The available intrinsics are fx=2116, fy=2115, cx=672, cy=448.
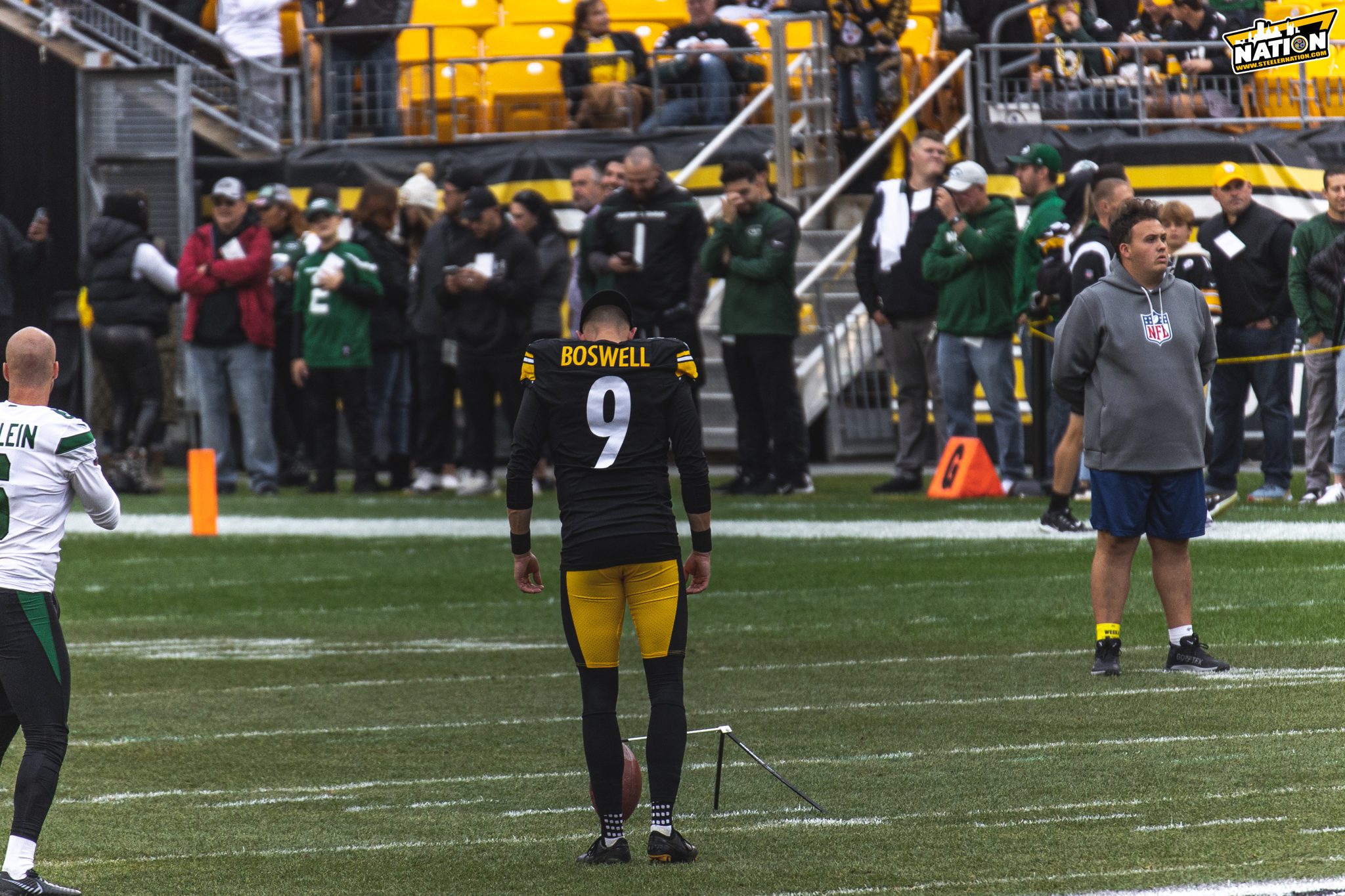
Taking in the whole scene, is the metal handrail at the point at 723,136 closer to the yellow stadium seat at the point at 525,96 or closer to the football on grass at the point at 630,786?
the yellow stadium seat at the point at 525,96

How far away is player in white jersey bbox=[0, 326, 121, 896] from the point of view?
20.3ft

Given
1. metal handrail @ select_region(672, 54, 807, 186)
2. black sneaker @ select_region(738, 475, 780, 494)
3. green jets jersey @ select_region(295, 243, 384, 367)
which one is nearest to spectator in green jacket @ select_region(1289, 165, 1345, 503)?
black sneaker @ select_region(738, 475, 780, 494)

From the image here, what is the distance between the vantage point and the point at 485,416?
17594 millimetres

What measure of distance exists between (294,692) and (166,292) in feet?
31.6

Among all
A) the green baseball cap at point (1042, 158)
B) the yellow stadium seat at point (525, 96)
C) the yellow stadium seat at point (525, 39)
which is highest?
the yellow stadium seat at point (525, 39)

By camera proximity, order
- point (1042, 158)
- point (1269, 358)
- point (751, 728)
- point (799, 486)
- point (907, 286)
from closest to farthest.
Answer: point (751, 728) → point (1269, 358) → point (1042, 158) → point (907, 286) → point (799, 486)

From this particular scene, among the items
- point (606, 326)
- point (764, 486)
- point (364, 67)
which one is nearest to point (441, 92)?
point (364, 67)

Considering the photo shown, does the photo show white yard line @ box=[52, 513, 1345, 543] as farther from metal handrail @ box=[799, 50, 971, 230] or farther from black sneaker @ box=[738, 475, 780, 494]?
metal handrail @ box=[799, 50, 971, 230]

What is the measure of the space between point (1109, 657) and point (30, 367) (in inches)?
192

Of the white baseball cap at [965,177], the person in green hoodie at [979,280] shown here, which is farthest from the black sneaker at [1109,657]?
the white baseball cap at [965,177]

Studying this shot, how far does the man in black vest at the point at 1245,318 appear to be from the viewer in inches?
579

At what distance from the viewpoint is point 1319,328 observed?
1435cm

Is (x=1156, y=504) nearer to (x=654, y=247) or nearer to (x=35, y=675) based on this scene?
(x=35, y=675)

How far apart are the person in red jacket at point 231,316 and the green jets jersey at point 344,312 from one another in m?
0.53
